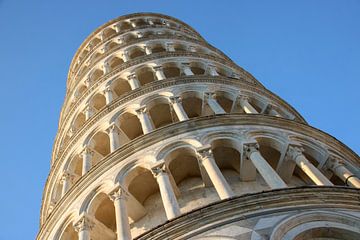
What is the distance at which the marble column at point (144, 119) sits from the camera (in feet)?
59.2

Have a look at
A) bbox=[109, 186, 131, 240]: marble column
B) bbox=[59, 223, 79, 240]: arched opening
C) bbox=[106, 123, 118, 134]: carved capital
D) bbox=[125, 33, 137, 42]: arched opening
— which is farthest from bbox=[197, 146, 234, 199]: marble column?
bbox=[125, 33, 137, 42]: arched opening

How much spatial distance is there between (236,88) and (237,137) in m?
5.68

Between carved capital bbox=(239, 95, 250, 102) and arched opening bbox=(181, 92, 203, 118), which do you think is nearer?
carved capital bbox=(239, 95, 250, 102)

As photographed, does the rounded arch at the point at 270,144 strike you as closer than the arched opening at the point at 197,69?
Yes

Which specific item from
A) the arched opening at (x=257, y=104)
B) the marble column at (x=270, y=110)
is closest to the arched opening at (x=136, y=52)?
the arched opening at (x=257, y=104)

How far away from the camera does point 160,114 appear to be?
20.8 meters

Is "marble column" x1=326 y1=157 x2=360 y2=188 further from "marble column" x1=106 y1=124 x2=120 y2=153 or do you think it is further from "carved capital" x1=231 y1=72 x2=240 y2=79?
"carved capital" x1=231 y1=72 x2=240 y2=79

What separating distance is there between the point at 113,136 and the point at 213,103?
3.94 metres

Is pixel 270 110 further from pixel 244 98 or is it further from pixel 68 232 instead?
pixel 68 232

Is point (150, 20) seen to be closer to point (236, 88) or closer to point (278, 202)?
point (236, 88)

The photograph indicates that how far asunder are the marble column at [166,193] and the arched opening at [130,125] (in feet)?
19.2

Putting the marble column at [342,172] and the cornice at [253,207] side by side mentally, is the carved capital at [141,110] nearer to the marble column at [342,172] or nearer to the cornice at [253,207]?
the marble column at [342,172]

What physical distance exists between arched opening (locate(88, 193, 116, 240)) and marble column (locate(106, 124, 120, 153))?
2.59 metres

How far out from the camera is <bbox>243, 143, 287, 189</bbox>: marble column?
1314cm
